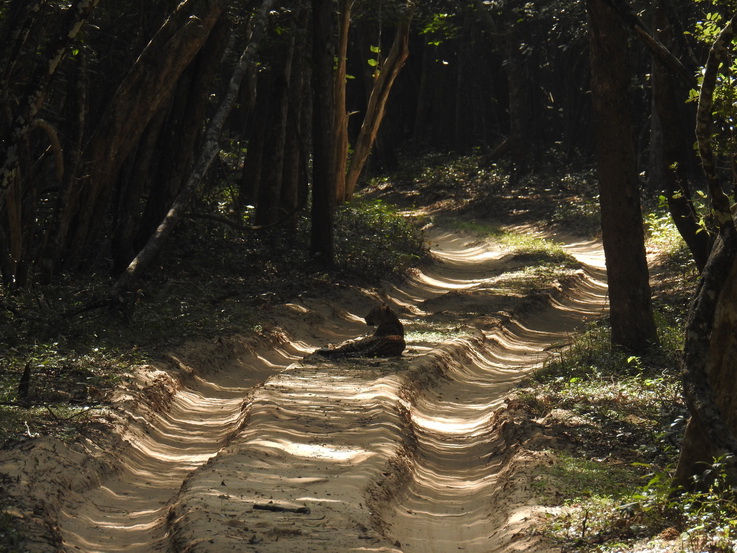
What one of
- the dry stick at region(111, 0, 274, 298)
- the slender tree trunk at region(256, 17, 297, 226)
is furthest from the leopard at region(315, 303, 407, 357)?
the slender tree trunk at region(256, 17, 297, 226)

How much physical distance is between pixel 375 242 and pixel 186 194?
8.37 m


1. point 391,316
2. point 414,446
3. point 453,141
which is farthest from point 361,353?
point 453,141

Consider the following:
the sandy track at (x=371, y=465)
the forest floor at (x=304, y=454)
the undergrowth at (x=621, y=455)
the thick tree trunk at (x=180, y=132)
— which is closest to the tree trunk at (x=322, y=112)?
the thick tree trunk at (x=180, y=132)

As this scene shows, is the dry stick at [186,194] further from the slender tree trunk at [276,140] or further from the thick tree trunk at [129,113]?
the slender tree trunk at [276,140]

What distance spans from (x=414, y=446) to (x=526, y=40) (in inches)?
1180

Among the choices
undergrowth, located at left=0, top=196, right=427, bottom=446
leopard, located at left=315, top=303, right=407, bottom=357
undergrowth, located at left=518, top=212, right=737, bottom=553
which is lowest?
undergrowth, located at left=518, top=212, right=737, bottom=553

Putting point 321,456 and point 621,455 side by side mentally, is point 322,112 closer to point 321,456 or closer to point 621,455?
point 321,456

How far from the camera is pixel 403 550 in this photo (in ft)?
19.4

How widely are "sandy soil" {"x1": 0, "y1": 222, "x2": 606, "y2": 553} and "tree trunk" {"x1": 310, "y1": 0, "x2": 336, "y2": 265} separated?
402cm

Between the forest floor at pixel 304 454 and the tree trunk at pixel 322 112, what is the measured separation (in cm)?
342

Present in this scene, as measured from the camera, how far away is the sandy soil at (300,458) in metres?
5.89

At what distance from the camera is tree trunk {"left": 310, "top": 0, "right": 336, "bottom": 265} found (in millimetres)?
15945

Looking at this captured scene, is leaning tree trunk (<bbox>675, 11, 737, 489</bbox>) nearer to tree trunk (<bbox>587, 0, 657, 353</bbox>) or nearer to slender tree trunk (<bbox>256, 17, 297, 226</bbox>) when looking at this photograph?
tree trunk (<bbox>587, 0, 657, 353</bbox>)

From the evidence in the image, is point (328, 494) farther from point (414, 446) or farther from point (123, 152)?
point (123, 152)
